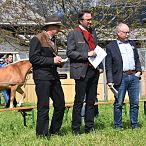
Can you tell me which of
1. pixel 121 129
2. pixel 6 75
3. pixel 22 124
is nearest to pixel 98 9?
pixel 6 75

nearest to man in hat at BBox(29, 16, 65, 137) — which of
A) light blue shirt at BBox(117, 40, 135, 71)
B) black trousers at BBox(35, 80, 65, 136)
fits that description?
black trousers at BBox(35, 80, 65, 136)

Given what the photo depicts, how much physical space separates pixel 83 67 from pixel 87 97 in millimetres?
578

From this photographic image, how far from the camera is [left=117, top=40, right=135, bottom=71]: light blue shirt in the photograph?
839 centimetres

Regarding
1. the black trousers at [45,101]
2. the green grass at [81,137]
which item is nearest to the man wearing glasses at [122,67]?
the green grass at [81,137]

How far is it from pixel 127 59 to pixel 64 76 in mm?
7972

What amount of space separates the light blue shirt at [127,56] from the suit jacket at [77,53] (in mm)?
798

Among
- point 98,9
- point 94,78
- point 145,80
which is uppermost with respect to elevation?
point 98,9

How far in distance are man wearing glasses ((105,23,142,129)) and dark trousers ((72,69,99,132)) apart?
44cm

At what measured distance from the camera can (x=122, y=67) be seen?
A: 8.36 metres

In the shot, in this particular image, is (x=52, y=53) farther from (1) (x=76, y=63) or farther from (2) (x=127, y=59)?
(2) (x=127, y=59)

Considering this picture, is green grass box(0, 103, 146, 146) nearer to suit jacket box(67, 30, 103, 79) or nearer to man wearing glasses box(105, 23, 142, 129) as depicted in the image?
man wearing glasses box(105, 23, 142, 129)

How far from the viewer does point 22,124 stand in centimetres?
1014

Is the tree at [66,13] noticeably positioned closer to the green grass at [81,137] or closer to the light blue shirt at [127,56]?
the green grass at [81,137]

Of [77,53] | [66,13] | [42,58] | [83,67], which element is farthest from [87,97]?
[66,13]
